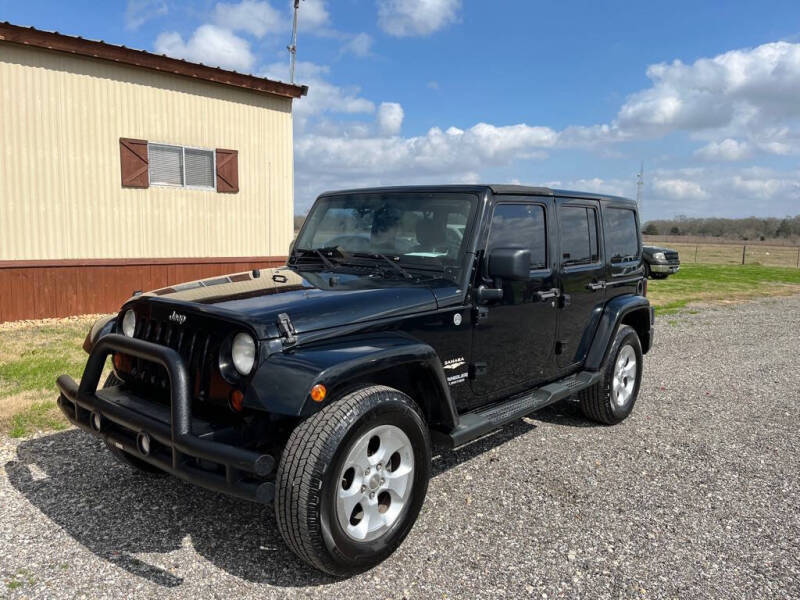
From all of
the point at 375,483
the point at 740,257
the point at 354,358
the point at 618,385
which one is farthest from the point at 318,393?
the point at 740,257

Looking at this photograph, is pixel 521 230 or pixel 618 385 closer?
pixel 521 230

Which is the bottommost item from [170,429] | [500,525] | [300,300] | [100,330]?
[500,525]

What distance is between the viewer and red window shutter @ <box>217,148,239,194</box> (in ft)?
35.9

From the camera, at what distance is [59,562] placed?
3.00m

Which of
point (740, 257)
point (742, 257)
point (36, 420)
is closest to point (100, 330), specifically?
point (36, 420)

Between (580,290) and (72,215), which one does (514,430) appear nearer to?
(580,290)

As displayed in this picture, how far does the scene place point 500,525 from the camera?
3492 millimetres

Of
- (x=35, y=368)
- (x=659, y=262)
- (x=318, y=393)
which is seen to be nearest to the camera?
(x=318, y=393)

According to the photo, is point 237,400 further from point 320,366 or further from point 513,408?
point 513,408

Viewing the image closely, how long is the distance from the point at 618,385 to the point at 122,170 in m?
8.28

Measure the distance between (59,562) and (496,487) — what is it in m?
2.49

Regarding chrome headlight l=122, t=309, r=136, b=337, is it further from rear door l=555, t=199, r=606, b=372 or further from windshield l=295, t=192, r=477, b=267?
rear door l=555, t=199, r=606, b=372

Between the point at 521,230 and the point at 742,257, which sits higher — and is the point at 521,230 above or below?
above

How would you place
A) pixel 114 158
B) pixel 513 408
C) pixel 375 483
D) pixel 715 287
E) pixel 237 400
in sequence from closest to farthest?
pixel 237 400 < pixel 375 483 < pixel 513 408 < pixel 114 158 < pixel 715 287
